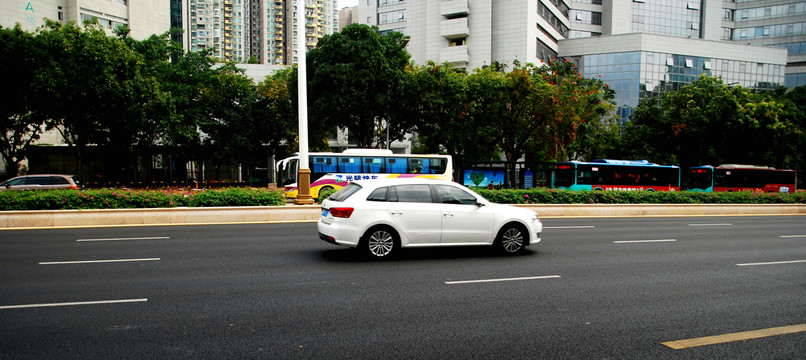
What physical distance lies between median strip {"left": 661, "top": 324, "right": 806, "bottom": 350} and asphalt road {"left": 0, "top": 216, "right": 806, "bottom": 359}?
39mm

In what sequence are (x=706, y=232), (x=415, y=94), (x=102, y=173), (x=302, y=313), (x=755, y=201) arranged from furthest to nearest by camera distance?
(x=102, y=173) → (x=415, y=94) → (x=755, y=201) → (x=706, y=232) → (x=302, y=313)

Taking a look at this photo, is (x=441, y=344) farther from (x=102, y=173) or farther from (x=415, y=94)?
(x=102, y=173)

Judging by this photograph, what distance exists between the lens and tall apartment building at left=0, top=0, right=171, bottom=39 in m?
43.5

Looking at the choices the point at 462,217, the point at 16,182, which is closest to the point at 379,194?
the point at 462,217

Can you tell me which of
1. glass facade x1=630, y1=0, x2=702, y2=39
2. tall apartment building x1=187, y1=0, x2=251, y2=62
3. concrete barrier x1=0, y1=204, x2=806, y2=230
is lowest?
concrete barrier x1=0, y1=204, x2=806, y2=230

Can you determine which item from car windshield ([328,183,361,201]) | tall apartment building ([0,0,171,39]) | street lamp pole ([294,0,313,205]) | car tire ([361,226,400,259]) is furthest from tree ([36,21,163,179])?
car tire ([361,226,400,259])

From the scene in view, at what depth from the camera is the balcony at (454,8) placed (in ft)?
178

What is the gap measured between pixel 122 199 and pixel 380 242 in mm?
10768

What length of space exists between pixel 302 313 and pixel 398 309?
1210mm

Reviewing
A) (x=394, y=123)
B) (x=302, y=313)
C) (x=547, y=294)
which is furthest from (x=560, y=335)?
(x=394, y=123)

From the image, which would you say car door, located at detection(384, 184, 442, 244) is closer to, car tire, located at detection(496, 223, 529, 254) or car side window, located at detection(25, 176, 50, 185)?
car tire, located at detection(496, 223, 529, 254)

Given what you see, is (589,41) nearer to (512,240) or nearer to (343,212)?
(512,240)

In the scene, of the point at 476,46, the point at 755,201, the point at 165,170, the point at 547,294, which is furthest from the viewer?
the point at 476,46

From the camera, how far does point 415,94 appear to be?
3212 centimetres
